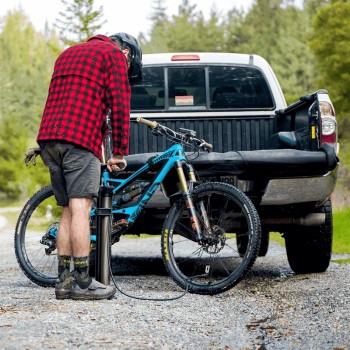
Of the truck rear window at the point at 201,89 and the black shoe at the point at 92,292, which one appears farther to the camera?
the truck rear window at the point at 201,89

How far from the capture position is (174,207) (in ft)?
19.1

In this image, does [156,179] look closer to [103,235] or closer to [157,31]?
[103,235]

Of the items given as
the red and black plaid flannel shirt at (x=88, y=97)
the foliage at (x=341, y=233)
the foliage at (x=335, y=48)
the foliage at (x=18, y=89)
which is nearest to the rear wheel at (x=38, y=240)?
the red and black plaid flannel shirt at (x=88, y=97)

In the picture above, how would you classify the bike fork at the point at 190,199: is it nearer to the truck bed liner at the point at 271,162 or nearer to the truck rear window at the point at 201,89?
the truck bed liner at the point at 271,162

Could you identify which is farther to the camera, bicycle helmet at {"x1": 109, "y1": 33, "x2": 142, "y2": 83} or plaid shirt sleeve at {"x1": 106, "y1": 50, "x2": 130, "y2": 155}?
bicycle helmet at {"x1": 109, "y1": 33, "x2": 142, "y2": 83}

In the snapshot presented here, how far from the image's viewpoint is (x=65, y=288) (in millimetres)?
5254

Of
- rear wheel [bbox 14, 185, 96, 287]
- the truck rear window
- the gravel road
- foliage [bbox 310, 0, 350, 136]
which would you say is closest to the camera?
the gravel road

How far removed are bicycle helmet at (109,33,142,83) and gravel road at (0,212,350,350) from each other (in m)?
1.65

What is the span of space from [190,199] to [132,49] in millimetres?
1183

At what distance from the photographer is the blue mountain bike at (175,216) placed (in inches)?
219

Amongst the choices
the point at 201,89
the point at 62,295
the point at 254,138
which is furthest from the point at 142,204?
the point at 201,89

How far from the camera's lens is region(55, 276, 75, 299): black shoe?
524 centimetres

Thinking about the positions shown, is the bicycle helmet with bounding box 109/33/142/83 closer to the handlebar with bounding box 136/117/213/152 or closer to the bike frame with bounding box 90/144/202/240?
the handlebar with bounding box 136/117/213/152

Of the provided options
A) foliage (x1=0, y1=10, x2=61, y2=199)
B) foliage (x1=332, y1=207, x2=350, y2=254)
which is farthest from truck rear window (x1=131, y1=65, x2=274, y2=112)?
foliage (x1=0, y1=10, x2=61, y2=199)
